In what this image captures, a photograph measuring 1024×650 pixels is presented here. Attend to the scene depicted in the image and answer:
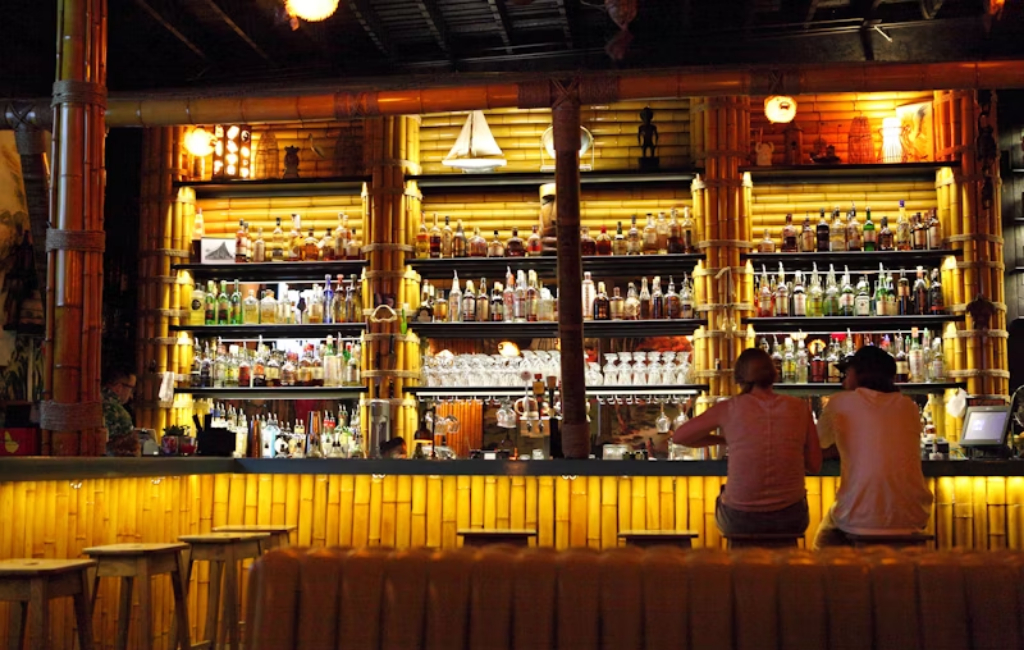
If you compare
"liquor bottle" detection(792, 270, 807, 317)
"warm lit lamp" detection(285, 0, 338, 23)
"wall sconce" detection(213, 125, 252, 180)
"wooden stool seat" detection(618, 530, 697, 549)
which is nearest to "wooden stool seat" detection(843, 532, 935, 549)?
"wooden stool seat" detection(618, 530, 697, 549)

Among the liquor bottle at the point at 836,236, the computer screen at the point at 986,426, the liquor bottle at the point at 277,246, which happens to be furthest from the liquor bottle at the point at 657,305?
the computer screen at the point at 986,426

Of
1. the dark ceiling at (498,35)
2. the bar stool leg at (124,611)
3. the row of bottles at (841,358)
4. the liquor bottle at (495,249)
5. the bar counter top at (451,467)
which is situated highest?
the dark ceiling at (498,35)

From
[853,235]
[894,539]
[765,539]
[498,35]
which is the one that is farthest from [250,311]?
[894,539]

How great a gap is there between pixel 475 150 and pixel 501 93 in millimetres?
1893

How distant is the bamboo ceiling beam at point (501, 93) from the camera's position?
7.53m

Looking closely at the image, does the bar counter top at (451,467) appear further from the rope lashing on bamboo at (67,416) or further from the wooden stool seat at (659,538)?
the rope lashing on bamboo at (67,416)

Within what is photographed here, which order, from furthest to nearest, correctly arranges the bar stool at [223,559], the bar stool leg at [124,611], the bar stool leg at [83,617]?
the bar stool at [223,559] < the bar stool leg at [124,611] < the bar stool leg at [83,617]

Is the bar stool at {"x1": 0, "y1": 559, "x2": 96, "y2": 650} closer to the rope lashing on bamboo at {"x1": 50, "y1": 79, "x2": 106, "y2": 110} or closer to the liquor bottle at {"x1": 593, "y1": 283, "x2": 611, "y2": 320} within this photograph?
the rope lashing on bamboo at {"x1": 50, "y1": 79, "x2": 106, "y2": 110}

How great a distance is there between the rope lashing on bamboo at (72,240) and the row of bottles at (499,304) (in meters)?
3.34

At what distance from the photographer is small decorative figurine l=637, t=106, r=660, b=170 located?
9.78 metres

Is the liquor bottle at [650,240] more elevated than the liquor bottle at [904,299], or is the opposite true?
the liquor bottle at [650,240]

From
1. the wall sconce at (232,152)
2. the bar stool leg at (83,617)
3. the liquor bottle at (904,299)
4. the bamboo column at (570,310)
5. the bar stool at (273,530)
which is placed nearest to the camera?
the bar stool leg at (83,617)

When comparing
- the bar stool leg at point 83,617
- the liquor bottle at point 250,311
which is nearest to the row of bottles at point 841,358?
the liquor bottle at point 250,311

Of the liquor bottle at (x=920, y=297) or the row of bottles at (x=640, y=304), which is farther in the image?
the row of bottles at (x=640, y=304)
